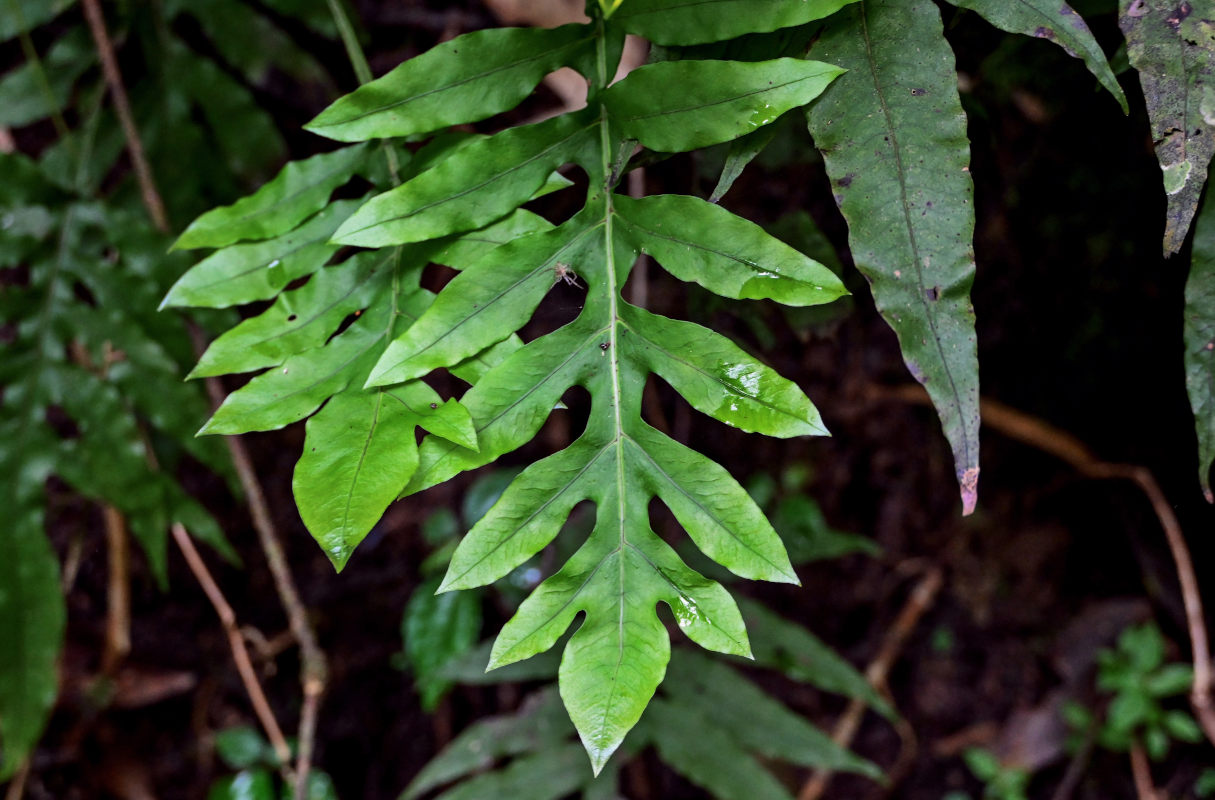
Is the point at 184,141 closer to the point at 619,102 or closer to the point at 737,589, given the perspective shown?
the point at 619,102

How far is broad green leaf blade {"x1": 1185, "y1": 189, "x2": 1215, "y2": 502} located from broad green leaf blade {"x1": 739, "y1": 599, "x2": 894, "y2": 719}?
3.20 feet

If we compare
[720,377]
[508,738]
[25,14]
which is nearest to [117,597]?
[508,738]

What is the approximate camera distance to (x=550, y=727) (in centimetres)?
163

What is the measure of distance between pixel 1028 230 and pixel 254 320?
1756 mm

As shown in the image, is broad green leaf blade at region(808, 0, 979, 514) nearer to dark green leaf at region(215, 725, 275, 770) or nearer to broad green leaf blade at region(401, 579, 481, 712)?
broad green leaf blade at region(401, 579, 481, 712)

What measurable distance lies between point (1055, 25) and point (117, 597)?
2197mm

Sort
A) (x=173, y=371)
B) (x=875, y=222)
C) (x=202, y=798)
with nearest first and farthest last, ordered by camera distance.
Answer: (x=875, y=222) → (x=173, y=371) → (x=202, y=798)

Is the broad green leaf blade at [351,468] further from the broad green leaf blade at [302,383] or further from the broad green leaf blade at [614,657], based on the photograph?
the broad green leaf blade at [614,657]

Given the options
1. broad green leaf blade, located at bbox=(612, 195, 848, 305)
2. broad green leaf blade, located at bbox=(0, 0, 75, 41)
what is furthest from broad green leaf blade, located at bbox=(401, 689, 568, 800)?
broad green leaf blade, located at bbox=(0, 0, 75, 41)

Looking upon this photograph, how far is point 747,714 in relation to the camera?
5.21ft

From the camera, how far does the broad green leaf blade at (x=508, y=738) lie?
1577mm

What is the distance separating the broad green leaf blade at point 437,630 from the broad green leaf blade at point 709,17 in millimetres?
1309

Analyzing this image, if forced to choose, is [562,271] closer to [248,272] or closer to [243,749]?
[248,272]

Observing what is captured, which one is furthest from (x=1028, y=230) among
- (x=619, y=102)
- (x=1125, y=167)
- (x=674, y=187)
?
(x=619, y=102)
